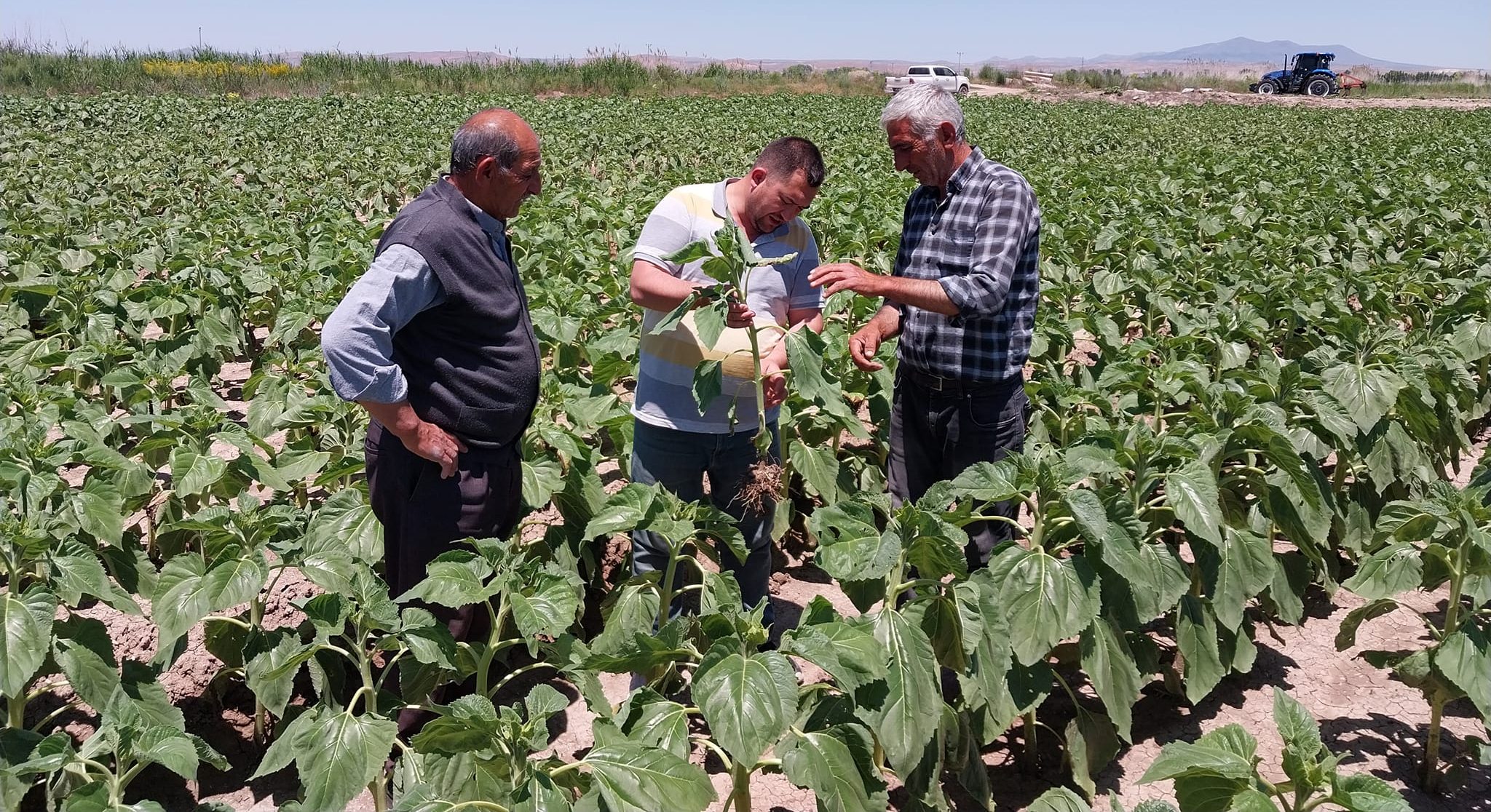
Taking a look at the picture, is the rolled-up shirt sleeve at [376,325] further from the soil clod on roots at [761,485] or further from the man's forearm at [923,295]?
the man's forearm at [923,295]

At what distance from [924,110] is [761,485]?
1.30 metres

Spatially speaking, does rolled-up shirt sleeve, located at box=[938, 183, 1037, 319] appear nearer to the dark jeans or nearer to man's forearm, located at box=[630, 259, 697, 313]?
the dark jeans

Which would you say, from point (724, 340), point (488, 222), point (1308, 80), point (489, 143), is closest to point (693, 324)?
point (724, 340)

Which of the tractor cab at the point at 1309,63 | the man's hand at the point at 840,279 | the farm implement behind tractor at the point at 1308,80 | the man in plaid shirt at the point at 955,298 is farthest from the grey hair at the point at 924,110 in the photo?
the tractor cab at the point at 1309,63

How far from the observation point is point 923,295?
3.35m

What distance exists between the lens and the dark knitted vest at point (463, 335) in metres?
2.82

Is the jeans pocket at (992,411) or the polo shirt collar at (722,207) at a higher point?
the polo shirt collar at (722,207)

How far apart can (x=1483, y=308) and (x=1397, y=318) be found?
136 centimetres

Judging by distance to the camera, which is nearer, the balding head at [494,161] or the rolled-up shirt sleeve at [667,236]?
the balding head at [494,161]

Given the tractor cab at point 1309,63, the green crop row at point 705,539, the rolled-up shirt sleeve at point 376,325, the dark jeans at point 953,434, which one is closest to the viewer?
the green crop row at point 705,539

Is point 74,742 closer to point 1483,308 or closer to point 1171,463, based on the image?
point 1171,463

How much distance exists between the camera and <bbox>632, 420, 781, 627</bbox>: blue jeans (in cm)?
344

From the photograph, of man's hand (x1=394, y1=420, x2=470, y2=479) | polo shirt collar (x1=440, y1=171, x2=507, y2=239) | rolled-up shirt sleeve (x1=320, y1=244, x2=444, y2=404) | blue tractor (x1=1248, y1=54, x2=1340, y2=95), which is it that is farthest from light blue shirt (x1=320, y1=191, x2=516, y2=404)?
blue tractor (x1=1248, y1=54, x2=1340, y2=95)

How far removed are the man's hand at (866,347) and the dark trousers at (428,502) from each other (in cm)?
119
